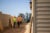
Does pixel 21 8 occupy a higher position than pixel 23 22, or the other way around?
pixel 21 8

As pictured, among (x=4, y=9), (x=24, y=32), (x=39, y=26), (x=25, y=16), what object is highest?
(x=4, y=9)

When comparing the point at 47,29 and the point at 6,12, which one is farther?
the point at 6,12

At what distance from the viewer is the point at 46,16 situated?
4.94 ft

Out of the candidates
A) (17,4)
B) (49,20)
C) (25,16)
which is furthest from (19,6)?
(49,20)

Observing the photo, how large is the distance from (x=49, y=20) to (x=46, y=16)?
0.22 feet

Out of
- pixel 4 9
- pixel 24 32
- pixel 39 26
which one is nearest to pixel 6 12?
pixel 4 9

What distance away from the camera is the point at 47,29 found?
4.91 feet

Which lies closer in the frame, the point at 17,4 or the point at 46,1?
the point at 46,1

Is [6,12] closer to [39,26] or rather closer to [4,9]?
[4,9]

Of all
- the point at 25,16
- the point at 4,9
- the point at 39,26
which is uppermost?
the point at 4,9

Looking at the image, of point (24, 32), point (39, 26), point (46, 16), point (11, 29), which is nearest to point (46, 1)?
point (46, 16)

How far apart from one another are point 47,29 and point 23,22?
37 cm

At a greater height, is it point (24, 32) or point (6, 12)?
point (6, 12)

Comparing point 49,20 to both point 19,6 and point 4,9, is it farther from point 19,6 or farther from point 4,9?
point 4,9
